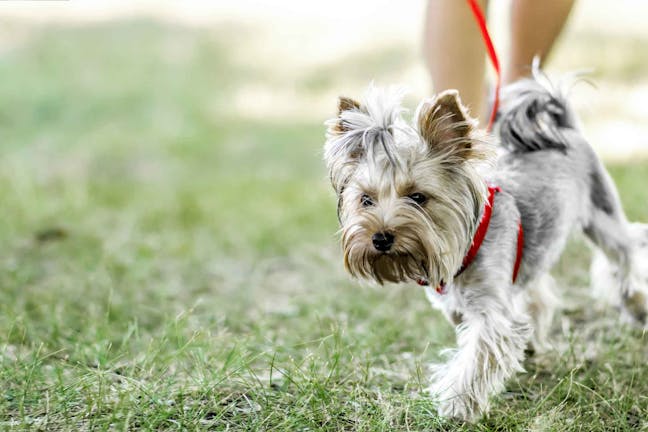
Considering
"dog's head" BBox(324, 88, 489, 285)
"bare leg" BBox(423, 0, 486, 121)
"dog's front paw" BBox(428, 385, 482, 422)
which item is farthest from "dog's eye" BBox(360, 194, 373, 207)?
"bare leg" BBox(423, 0, 486, 121)

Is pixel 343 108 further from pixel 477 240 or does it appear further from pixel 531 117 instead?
pixel 531 117

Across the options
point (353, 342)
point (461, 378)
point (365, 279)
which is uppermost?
point (365, 279)

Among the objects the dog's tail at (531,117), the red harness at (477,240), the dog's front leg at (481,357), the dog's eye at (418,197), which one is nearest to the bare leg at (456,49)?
the dog's tail at (531,117)

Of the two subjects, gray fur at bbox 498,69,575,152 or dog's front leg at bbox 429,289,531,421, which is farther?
gray fur at bbox 498,69,575,152

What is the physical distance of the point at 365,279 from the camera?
3.29 m

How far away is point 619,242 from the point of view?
4172mm

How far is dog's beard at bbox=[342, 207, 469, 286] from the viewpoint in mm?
3139

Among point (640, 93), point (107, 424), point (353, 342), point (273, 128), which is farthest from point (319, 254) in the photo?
point (640, 93)

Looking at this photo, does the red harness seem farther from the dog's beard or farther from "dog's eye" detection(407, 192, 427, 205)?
"dog's eye" detection(407, 192, 427, 205)

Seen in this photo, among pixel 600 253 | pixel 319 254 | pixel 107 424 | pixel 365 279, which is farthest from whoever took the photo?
pixel 319 254

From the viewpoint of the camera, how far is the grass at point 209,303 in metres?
3.07

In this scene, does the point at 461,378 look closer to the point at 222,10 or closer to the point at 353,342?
the point at 353,342

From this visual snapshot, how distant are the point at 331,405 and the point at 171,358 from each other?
72 centimetres

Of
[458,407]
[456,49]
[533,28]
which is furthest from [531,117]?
[458,407]
